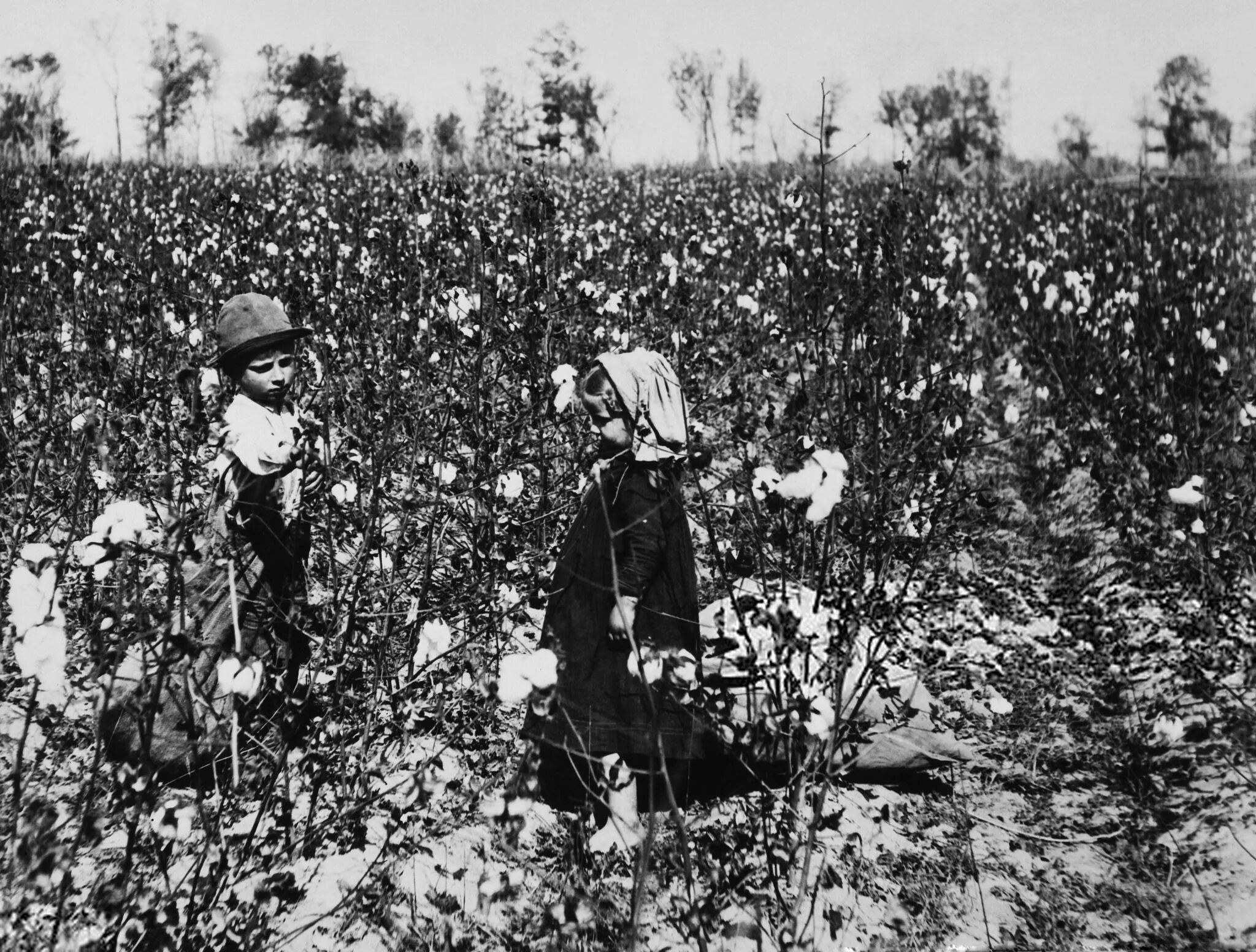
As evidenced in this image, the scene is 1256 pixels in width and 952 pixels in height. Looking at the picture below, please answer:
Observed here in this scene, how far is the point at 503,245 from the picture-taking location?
505 centimetres

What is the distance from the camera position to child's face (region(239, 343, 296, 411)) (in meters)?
2.58

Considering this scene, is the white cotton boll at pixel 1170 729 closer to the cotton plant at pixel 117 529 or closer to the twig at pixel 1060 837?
the twig at pixel 1060 837

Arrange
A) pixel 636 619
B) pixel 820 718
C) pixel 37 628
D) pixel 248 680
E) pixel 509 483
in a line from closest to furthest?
pixel 37 628 < pixel 248 680 < pixel 820 718 < pixel 636 619 < pixel 509 483

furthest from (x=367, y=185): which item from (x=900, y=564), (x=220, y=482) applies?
(x=220, y=482)

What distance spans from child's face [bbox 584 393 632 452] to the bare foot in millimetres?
1071

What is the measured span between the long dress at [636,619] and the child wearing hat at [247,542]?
783 millimetres

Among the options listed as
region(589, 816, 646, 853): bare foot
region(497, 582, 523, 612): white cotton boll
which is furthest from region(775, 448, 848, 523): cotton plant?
region(497, 582, 523, 612): white cotton boll

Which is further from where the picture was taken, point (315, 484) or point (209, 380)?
point (209, 380)

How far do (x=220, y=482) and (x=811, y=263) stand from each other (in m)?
6.74

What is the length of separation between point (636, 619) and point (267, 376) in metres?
1.27

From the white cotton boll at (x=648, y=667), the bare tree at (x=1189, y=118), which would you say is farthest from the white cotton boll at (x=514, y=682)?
the bare tree at (x=1189, y=118)

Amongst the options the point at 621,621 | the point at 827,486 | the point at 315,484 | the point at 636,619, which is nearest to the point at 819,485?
the point at 827,486

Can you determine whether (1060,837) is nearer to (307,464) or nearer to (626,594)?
(626,594)

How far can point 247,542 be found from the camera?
2.74m
